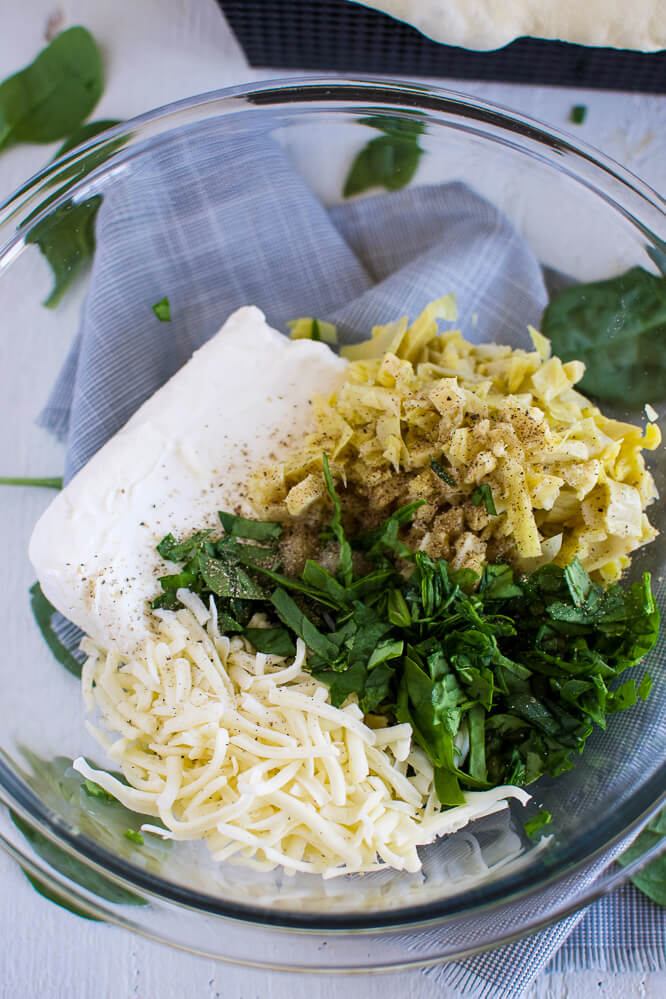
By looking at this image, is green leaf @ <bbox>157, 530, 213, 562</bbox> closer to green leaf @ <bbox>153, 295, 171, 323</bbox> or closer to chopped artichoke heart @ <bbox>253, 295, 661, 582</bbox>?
chopped artichoke heart @ <bbox>253, 295, 661, 582</bbox>

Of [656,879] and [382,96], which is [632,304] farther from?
[656,879]

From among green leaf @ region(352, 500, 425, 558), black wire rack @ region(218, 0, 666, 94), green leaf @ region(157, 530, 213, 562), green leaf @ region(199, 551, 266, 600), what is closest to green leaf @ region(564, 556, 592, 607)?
green leaf @ region(352, 500, 425, 558)

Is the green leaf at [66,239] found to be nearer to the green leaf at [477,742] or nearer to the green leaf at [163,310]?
the green leaf at [163,310]

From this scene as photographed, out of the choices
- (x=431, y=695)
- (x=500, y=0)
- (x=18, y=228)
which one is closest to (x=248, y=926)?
(x=431, y=695)

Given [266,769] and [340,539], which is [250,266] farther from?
[266,769]

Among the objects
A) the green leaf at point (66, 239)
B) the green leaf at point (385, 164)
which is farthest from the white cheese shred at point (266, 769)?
the green leaf at point (385, 164)

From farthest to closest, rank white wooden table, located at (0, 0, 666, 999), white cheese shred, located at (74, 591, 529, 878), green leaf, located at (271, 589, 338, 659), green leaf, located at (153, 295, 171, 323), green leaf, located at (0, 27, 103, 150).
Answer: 1. green leaf, located at (0, 27, 103, 150)
2. green leaf, located at (153, 295, 171, 323)
3. white wooden table, located at (0, 0, 666, 999)
4. green leaf, located at (271, 589, 338, 659)
5. white cheese shred, located at (74, 591, 529, 878)
